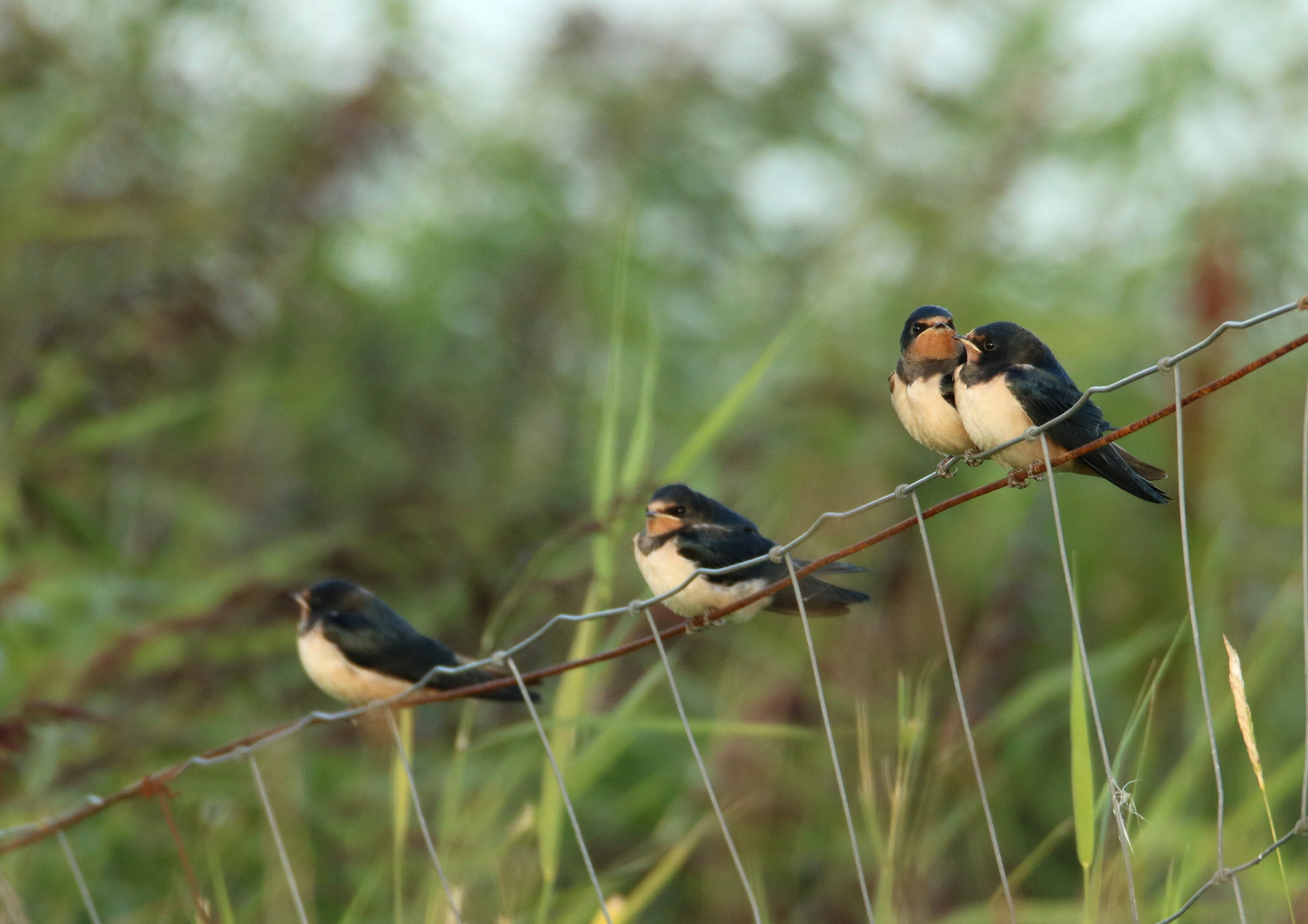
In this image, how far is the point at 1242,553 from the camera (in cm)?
491

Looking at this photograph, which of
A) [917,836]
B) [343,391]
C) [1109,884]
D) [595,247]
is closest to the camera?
[1109,884]

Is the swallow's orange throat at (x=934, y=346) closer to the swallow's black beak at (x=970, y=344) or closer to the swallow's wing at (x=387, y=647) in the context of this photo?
Result: the swallow's black beak at (x=970, y=344)

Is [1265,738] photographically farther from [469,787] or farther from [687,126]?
[687,126]

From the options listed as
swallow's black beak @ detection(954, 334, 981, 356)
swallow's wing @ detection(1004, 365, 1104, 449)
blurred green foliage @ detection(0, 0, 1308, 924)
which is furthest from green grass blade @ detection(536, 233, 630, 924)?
swallow's wing @ detection(1004, 365, 1104, 449)

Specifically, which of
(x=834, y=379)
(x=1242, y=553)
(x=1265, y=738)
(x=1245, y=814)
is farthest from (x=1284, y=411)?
(x=1245, y=814)

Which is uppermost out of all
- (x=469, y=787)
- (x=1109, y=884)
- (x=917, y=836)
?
(x=1109, y=884)

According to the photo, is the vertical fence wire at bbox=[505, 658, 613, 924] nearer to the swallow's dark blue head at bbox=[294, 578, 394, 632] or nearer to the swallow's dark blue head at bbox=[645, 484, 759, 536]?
the swallow's dark blue head at bbox=[645, 484, 759, 536]

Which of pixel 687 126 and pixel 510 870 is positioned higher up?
pixel 687 126

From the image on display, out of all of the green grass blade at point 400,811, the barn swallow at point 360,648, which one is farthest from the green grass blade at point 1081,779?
the barn swallow at point 360,648

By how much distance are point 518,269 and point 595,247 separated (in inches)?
14.5

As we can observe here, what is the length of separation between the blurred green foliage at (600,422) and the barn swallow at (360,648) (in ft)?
0.75

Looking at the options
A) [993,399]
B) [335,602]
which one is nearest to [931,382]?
[993,399]

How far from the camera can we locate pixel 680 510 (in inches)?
96.0

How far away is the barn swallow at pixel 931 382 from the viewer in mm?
1972
